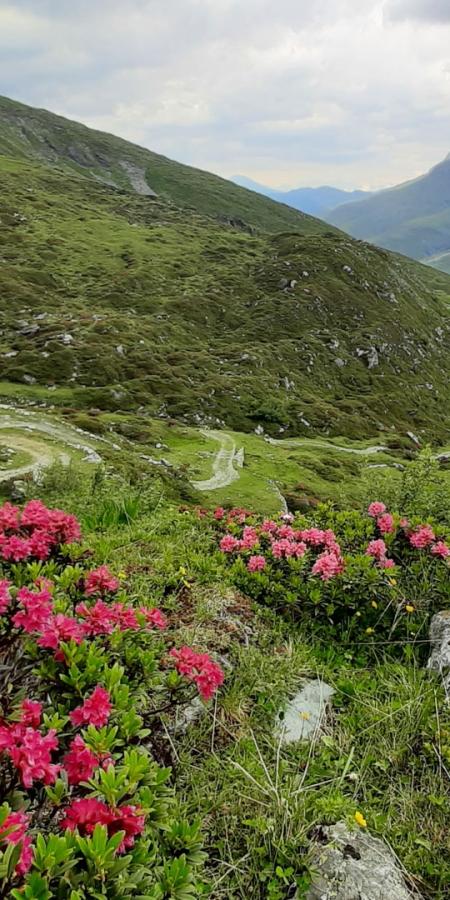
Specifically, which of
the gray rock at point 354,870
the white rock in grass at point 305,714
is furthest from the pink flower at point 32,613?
the white rock in grass at point 305,714

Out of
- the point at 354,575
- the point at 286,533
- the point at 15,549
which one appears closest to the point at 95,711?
the point at 15,549

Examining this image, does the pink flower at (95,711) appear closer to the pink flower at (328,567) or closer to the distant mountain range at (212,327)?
the pink flower at (328,567)

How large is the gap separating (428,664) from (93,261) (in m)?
96.7

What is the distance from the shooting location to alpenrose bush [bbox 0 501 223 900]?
264 cm

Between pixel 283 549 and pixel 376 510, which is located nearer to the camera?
pixel 283 549

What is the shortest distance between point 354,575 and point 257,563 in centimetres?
140

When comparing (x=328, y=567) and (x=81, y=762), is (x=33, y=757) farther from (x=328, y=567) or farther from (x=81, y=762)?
(x=328, y=567)

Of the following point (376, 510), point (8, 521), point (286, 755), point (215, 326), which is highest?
point (215, 326)

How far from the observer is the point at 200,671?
4.40 m

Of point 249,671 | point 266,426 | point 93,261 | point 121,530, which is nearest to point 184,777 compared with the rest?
point 249,671

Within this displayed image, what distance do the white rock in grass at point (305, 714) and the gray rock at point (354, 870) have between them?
1.16 m

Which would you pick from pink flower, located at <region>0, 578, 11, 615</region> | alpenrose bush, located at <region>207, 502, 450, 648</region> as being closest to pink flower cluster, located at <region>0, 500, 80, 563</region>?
pink flower, located at <region>0, 578, 11, 615</region>

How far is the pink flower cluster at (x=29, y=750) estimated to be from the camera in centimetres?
292

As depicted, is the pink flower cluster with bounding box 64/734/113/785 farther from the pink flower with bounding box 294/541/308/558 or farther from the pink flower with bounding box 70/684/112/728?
the pink flower with bounding box 294/541/308/558
